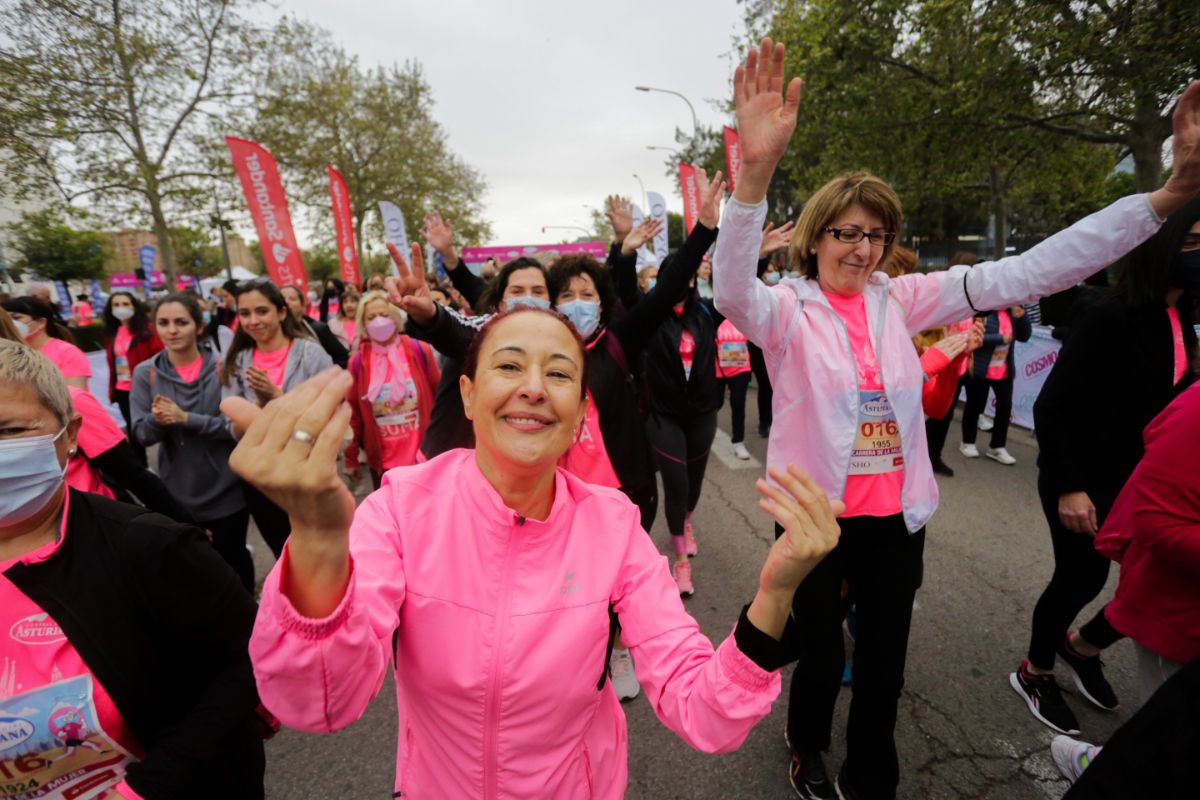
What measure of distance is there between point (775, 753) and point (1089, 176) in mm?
26129

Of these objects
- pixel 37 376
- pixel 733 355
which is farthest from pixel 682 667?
pixel 733 355

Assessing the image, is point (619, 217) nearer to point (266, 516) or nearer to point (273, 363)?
point (273, 363)

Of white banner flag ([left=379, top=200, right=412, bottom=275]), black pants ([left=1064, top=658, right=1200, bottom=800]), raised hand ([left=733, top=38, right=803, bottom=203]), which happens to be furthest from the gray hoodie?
white banner flag ([left=379, top=200, right=412, bottom=275])

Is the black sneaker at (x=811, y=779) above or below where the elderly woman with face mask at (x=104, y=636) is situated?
below

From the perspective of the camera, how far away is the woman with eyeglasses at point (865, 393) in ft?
6.05

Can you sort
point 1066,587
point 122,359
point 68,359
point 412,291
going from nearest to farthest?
point 1066,587, point 412,291, point 68,359, point 122,359

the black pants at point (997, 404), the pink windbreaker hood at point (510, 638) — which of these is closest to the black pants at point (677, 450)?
the pink windbreaker hood at point (510, 638)

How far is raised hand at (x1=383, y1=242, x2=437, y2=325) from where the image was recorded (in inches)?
93.9

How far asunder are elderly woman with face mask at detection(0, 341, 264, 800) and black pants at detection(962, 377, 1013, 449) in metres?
6.50

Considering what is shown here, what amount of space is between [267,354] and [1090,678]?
183 inches

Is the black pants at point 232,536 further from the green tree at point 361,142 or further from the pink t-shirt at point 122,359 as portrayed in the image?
the green tree at point 361,142

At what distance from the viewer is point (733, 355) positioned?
607 centimetres

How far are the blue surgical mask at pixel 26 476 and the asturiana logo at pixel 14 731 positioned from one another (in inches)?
16.5

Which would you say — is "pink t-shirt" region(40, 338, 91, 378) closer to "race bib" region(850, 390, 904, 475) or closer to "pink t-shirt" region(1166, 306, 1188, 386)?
"race bib" region(850, 390, 904, 475)
